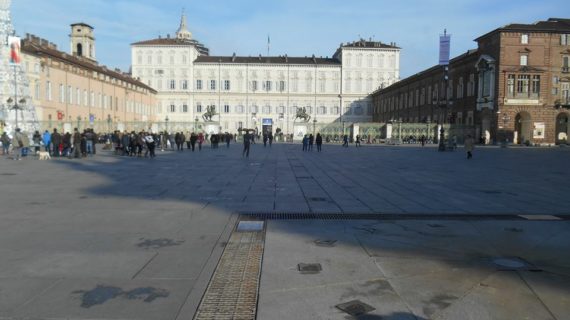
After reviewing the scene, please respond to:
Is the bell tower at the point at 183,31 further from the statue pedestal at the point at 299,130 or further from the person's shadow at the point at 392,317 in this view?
the person's shadow at the point at 392,317

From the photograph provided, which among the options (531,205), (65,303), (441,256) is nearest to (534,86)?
(531,205)

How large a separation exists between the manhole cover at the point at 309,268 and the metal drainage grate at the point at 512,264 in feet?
6.38

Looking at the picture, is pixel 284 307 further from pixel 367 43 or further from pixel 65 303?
pixel 367 43

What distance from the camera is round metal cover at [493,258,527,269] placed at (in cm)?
525

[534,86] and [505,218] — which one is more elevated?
[534,86]

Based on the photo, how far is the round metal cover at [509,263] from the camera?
525 cm

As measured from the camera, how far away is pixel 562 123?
Answer: 2034 inches

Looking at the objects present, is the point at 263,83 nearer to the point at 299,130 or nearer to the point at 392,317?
the point at 299,130

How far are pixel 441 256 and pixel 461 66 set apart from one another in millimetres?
57549

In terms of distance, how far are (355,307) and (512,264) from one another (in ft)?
7.63

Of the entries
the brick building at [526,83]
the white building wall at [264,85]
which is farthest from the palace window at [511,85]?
the white building wall at [264,85]

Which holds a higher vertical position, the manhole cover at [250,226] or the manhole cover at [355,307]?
the manhole cover at [250,226]

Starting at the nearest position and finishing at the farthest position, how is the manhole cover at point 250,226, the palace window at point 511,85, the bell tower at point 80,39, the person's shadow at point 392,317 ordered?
the person's shadow at point 392,317, the manhole cover at point 250,226, the palace window at point 511,85, the bell tower at point 80,39

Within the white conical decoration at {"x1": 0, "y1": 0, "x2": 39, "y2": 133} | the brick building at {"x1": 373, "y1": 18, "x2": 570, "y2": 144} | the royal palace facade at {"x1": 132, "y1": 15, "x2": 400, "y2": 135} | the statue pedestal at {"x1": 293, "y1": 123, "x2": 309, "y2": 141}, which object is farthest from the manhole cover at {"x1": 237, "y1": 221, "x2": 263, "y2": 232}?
the royal palace facade at {"x1": 132, "y1": 15, "x2": 400, "y2": 135}
